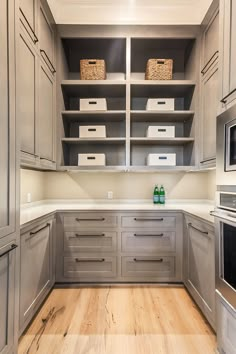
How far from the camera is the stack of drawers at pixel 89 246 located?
2.72 m

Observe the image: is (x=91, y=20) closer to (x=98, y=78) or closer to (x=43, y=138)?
(x=98, y=78)

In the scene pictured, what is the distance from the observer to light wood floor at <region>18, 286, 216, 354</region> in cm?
173

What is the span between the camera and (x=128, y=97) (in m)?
2.90

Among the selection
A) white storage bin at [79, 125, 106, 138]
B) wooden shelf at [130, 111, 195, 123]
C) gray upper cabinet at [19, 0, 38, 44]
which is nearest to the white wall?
white storage bin at [79, 125, 106, 138]

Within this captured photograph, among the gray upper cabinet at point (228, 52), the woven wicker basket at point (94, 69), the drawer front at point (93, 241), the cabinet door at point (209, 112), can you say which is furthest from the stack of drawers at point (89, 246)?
the gray upper cabinet at point (228, 52)

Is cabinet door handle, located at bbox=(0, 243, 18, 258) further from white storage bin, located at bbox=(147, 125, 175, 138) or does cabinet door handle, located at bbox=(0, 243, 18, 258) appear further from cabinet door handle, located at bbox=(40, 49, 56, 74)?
white storage bin, located at bbox=(147, 125, 175, 138)

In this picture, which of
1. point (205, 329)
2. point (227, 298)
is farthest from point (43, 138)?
point (205, 329)

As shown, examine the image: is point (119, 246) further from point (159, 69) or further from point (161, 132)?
point (159, 69)

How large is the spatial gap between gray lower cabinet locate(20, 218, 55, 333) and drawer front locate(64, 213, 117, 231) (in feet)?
0.74

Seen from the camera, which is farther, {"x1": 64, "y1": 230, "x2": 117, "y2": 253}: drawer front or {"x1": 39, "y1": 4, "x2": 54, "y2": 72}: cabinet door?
{"x1": 64, "y1": 230, "x2": 117, "y2": 253}: drawer front

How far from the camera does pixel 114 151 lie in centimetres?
331

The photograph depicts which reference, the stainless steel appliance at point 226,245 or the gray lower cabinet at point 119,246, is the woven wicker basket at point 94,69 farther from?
the stainless steel appliance at point 226,245

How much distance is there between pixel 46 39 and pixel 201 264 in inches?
100

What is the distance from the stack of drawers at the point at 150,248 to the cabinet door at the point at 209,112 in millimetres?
743
